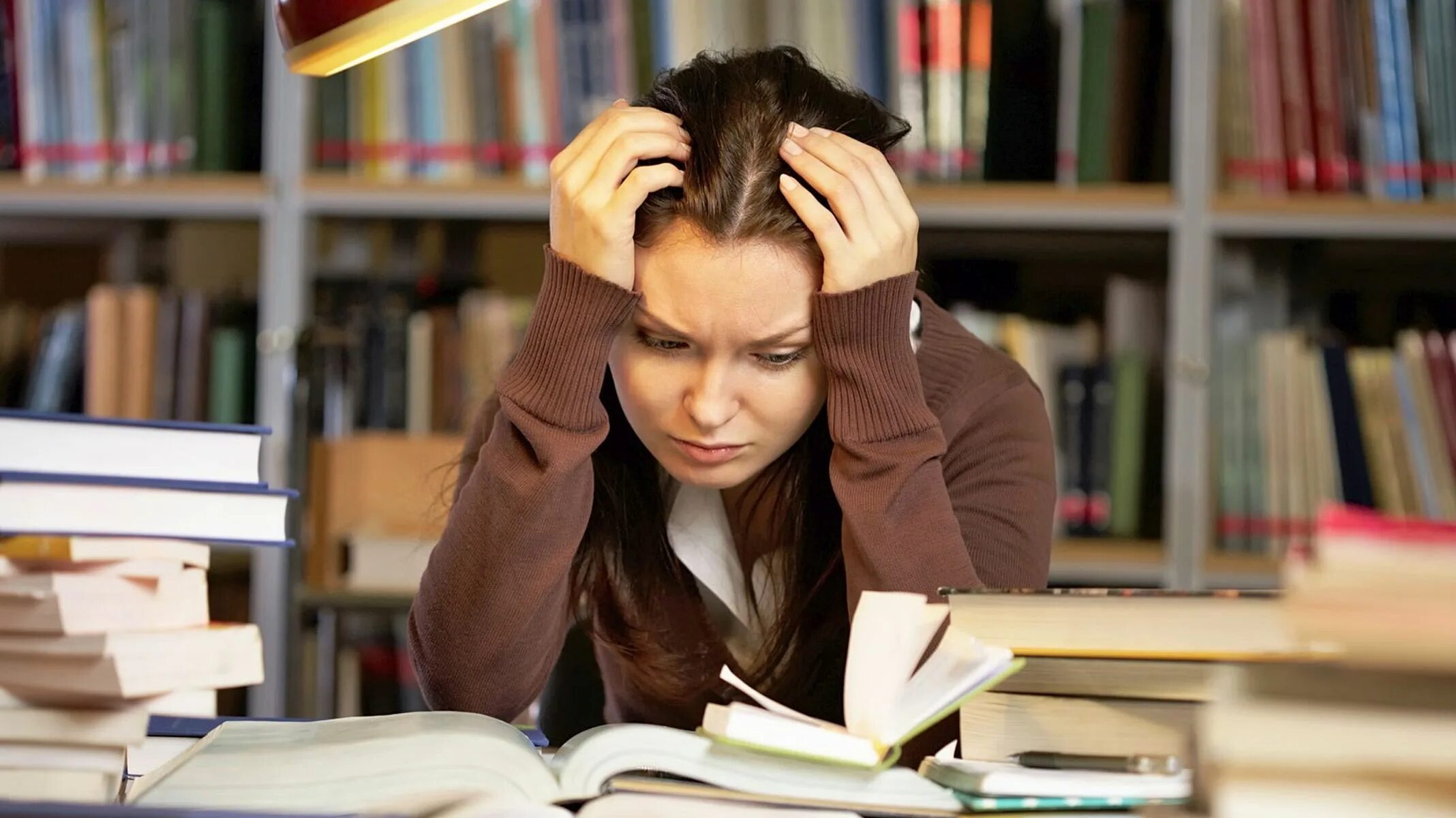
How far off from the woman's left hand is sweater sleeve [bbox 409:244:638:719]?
0.44ft

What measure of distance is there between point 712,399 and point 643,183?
15 cm

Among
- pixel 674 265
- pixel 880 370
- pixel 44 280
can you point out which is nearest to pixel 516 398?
pixel 674 265

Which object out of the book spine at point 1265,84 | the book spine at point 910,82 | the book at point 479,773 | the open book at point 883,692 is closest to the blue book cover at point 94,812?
the book at point 479,773

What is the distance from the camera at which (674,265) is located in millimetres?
964

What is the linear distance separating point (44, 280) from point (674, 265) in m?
1.85

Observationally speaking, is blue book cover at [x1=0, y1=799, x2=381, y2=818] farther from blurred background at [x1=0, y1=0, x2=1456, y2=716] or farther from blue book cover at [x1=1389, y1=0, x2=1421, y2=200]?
blue book cover at [x1=1389, y1=0, x2=1421, y2=200]

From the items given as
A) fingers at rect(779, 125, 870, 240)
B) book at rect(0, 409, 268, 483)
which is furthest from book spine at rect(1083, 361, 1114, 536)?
book at rect(0, 409, 268, 483)

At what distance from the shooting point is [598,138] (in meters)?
0.98

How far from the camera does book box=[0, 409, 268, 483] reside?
70cm

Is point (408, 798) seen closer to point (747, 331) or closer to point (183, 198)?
point (747, 331)

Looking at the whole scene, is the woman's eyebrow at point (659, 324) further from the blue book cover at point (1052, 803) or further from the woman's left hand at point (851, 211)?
the blue book cover at point (1052, 803)

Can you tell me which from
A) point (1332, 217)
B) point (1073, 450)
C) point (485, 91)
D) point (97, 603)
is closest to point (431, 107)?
Result: point (485, 91)

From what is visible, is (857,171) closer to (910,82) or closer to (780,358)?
(780,358)

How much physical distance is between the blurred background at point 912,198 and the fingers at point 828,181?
3.23 feet
